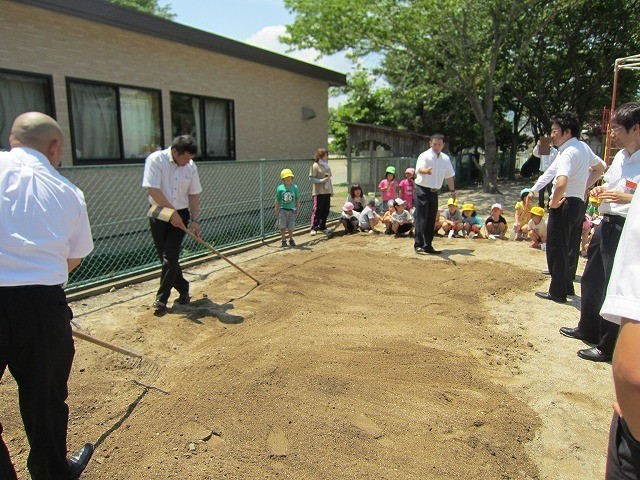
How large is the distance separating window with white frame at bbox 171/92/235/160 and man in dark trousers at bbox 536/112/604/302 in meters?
6.98

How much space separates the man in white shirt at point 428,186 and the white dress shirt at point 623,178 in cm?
361

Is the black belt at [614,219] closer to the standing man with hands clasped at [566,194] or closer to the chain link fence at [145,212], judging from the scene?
the standing man with hands clasped at [566,194]

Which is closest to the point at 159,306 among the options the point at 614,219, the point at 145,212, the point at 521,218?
the point at 145,212

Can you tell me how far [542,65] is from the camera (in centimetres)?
2172

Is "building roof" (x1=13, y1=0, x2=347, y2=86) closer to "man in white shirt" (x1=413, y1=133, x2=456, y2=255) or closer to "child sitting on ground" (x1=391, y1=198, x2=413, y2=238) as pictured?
"child sitting on ground" (x1=391, y1=198, x2=413, y2=238)

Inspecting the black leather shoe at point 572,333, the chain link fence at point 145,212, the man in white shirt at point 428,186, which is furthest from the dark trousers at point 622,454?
the man in white shirt at point 428,186

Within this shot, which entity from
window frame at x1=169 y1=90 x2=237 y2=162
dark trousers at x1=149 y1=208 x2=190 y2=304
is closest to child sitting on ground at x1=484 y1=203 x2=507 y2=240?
window frame at x1=169 y1=90 x2=237 y2=162

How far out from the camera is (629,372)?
1165 millimetres

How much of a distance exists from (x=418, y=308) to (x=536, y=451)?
2436 mm

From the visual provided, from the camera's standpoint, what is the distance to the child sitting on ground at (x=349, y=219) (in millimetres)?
9906

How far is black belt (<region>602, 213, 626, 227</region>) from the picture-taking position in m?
3.88

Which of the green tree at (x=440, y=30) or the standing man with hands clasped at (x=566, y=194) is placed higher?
the green tree at (x=440, y=30)

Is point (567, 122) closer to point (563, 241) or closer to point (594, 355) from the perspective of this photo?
point (563, 241)

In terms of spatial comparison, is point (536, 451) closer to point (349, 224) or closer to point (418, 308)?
point (418, 308)
